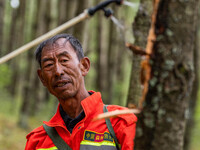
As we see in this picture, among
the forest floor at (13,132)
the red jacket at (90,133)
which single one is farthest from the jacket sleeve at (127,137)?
the forest floor at (13,132)

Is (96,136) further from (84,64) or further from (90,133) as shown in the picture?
(84,64)

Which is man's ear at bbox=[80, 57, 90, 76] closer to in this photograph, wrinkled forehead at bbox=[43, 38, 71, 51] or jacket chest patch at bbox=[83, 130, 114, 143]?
wrinkled forehead at bbox=[43, 38, 71, 51]

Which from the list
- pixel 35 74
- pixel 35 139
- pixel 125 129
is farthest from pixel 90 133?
pixel 35 74

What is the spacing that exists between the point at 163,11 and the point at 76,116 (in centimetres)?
169

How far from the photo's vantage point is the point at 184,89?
1395 mm

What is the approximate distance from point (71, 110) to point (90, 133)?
388 mm

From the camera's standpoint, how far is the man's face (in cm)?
270

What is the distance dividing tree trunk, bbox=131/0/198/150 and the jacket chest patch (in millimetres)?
1056

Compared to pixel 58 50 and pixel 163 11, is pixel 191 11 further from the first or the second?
pixel 58 50

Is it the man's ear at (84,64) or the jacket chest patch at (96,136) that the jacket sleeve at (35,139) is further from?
the man's ear at (84,64)

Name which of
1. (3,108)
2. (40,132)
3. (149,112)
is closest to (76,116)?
(40,132)

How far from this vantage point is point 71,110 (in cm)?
280

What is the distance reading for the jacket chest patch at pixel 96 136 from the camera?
2.44 meters

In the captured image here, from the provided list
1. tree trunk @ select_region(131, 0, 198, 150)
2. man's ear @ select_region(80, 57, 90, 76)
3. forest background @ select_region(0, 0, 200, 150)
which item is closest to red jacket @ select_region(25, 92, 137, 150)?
man's ear @ select_region(80, 57, 90, 76)
